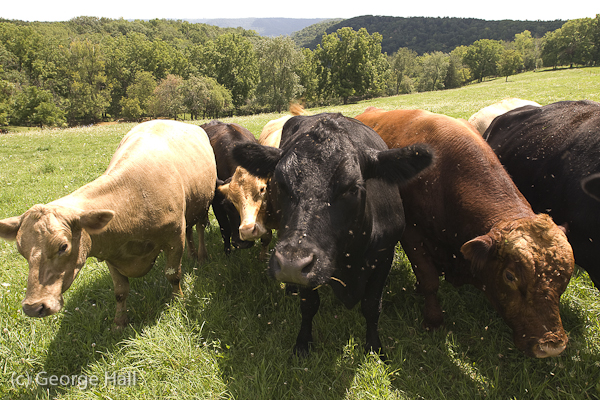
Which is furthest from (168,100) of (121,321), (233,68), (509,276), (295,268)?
(509,276)

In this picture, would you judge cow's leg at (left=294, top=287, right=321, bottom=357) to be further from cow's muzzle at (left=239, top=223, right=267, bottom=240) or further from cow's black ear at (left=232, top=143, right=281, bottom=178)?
cow's black ear at (left=232, top=143, right=281, bottom=178)

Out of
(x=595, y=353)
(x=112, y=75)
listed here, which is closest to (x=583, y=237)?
(x=595, y=353)

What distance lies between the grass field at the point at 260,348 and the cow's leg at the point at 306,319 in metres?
0.12

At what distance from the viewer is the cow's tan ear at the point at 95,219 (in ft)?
9.82

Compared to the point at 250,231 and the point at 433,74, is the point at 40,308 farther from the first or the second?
the point at 433,74

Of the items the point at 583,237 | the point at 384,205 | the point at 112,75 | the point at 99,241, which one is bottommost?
the point at 112,75

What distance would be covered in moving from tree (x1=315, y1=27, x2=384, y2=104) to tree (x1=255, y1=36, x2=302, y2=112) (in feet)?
25.7

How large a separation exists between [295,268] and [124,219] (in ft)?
7.61

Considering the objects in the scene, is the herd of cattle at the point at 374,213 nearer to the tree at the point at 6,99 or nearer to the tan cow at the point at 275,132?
the tan cow at the point at 275,132

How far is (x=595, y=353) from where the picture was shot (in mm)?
3301

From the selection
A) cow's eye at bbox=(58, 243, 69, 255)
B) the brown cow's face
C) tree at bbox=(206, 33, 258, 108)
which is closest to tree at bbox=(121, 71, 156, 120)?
tree at bbox=(206, 33, 258, 108)

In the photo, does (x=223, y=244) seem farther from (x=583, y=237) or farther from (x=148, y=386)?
(x=583, y=237)

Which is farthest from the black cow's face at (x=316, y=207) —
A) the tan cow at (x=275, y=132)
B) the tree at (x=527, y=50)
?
the tree at (x=527, y=50)

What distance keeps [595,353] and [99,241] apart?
207 inches
